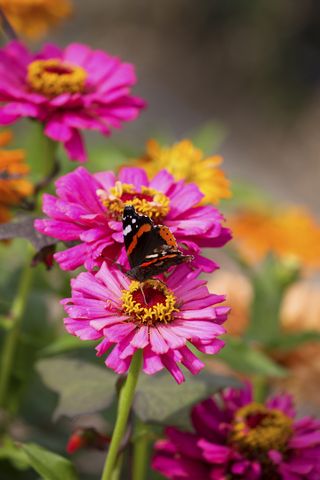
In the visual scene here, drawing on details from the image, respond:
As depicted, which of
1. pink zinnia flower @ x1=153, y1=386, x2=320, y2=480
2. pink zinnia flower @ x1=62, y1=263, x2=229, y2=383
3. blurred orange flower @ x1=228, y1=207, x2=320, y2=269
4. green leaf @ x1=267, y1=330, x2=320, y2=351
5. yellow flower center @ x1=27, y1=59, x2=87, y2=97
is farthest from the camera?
blurred orange flower @ x1=228, y1=207, x2=320, y2=269

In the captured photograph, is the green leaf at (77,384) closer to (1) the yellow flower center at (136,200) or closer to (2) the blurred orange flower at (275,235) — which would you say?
(1) the yellow flower center at (136,200)

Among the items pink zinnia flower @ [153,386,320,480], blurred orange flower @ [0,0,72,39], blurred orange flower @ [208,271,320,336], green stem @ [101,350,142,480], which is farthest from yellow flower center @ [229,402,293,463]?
blurred orange flower @ [0,0,72,39]

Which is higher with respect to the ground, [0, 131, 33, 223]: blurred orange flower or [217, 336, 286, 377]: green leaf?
[0, 131, 33, 223]: blurred orange flower

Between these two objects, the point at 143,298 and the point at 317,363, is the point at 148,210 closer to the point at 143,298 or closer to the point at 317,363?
the point at 143,298

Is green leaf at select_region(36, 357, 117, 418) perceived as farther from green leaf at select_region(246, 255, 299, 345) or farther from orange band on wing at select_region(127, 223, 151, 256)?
green leaf at select_region(246, 255, 299, 345)

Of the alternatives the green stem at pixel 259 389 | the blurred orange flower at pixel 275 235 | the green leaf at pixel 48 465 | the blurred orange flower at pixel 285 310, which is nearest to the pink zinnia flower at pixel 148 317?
the green leaf at pixel 48 465

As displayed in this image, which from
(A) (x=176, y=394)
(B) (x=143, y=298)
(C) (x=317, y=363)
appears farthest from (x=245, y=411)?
(C) (x=317, y=363)
